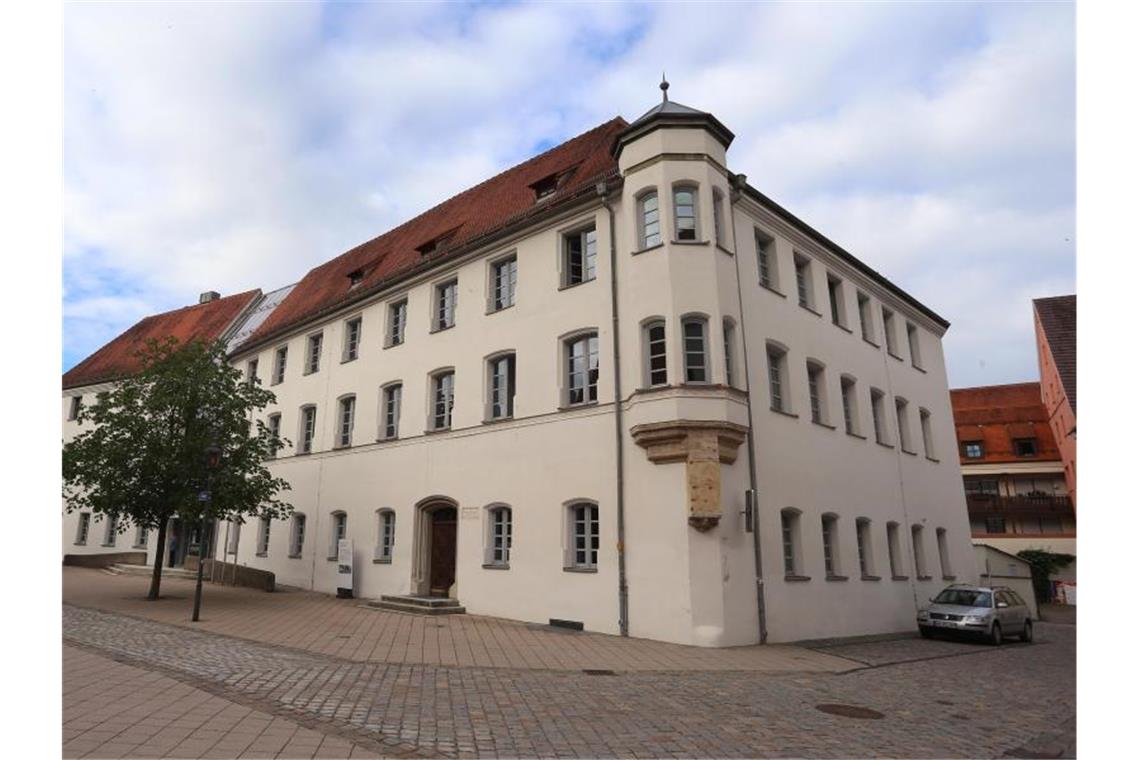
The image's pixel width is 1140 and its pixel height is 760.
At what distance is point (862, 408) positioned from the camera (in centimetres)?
2195

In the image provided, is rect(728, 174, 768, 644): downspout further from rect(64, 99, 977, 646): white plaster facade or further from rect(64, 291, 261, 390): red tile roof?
rect(64, 291, 261, 390): red tile roof

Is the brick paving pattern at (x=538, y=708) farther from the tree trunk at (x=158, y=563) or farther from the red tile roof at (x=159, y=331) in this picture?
the red tile roof at (x=159, y=331)

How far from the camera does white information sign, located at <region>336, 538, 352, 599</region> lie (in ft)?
70.7

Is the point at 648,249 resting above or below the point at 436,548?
above

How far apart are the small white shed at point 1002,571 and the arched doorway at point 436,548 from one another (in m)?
20.8

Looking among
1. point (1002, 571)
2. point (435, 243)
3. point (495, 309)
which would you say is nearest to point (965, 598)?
point (495, 309)

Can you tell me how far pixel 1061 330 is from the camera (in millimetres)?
38875

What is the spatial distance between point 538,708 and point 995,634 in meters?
15.6

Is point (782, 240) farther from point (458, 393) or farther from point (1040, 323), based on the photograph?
point (1040, 323)

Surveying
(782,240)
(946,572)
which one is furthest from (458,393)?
(946,572)

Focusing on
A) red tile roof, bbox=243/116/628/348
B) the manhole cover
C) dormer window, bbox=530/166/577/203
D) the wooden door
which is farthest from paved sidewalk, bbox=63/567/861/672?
dormer window, bbox=530/166/577/203

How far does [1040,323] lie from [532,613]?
128 ft

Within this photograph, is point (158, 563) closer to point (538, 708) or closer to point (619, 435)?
point (619, 435)

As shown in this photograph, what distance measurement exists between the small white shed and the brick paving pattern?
1700cm
